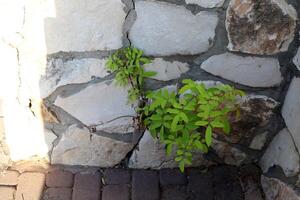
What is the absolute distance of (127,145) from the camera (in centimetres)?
215

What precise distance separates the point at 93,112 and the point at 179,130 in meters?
0.37

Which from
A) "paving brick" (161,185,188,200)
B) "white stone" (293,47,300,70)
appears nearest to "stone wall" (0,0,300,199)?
"white stone" (293,47,300,70)

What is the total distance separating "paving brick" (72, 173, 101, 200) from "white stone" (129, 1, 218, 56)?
616 mm

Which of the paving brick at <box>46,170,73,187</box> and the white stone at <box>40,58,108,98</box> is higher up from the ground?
the white stone at <box>40,58,108,98</box>

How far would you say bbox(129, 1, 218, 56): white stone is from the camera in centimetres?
181

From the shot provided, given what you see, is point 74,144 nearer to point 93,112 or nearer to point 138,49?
point 93,112

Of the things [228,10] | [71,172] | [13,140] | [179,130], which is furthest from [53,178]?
[228,10]

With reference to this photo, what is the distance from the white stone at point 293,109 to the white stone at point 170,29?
1.20ft

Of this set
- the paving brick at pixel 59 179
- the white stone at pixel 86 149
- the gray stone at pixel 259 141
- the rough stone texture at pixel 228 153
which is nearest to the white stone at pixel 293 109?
the gray stone at pixel 259 141

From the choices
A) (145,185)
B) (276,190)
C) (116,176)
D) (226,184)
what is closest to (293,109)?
(276,190)

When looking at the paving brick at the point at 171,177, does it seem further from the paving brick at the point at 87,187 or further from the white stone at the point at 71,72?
the white stone at the point at 71,72

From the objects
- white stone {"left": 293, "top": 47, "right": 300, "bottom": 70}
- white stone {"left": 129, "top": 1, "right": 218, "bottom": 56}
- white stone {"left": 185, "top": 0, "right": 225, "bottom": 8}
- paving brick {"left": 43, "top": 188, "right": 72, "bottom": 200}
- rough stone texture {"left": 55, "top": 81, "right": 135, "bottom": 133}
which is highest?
white stone {"left": 185, "top": 0, "right": 225, "bottom": 8}

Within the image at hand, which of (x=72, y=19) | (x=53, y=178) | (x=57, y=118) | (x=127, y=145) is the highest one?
(x=72, y=19)

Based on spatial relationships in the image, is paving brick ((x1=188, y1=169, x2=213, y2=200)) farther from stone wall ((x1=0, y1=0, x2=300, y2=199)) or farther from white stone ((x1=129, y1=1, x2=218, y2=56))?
white stone ((x1=129, y1=1, x2=218, y2=56))
